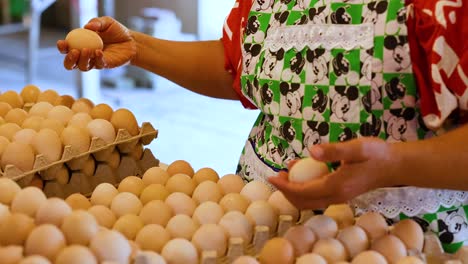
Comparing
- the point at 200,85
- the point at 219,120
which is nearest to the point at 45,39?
the point at 219,120

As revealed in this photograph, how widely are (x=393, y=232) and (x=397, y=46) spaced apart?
0.76 feet

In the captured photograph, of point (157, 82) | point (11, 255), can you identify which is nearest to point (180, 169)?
point (11, 255)

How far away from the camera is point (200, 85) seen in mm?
1199

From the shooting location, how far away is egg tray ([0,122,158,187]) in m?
0.89

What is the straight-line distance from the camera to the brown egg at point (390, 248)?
0.72 m

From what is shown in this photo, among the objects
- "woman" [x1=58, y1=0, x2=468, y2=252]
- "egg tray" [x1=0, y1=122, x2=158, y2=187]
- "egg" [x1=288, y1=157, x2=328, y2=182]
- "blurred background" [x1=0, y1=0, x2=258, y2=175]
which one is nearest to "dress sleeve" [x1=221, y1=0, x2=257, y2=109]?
"woman" [x1=58, y1=0, x2=468, y2=252]

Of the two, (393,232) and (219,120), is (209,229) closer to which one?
(393,232)

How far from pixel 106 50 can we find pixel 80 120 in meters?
0.18

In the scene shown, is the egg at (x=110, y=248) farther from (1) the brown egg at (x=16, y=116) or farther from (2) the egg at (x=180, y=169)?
(1) the brown egg at (x=16, y=116)

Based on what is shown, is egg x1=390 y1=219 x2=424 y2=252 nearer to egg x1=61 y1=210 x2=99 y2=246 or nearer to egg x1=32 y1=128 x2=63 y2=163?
egg x1=61 y1=210 x2=99 y2=246

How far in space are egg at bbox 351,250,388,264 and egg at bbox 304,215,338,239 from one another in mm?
51

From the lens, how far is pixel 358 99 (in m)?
0.86

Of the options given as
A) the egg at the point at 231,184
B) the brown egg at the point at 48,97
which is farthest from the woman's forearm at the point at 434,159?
the brown egg at the point at 48,97

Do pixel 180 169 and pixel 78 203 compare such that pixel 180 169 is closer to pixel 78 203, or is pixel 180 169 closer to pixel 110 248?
pixel 78 203
